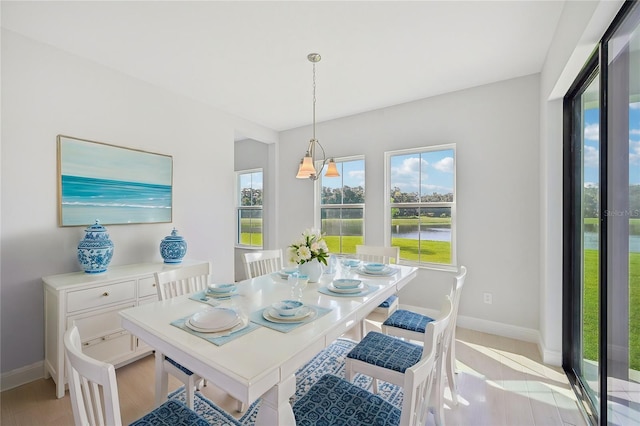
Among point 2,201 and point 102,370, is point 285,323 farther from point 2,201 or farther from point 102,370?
point 2,201

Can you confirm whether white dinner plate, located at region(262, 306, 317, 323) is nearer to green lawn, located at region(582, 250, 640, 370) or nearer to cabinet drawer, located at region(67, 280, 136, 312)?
green lawn, located at region(582, 250, 640, 370)

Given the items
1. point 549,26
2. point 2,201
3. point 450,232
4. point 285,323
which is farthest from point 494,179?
point 2,201

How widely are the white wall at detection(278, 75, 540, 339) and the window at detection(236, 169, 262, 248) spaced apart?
238 cm

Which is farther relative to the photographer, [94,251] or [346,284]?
[94,251]

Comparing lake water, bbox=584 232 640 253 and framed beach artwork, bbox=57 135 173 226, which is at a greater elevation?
framed beach artwork, bbox=57 135 173 226

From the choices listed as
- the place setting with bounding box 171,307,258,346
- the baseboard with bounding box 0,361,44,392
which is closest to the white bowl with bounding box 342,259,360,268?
the place setting with bounding box 171,307,258,346

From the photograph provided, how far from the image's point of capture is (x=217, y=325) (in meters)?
1.29

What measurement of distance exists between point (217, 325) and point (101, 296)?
158 cm

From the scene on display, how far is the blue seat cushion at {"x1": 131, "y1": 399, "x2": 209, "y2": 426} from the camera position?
45.4 inches

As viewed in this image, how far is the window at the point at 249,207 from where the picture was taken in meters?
5.30

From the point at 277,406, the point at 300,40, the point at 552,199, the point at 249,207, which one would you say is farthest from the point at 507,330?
the point at 249,207

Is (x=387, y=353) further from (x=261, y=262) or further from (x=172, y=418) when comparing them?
(x=261, y=262)

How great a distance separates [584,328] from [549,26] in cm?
224

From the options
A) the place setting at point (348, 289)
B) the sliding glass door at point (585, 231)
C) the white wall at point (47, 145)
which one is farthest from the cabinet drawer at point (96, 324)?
the sliding glass door at point (585, 231)
